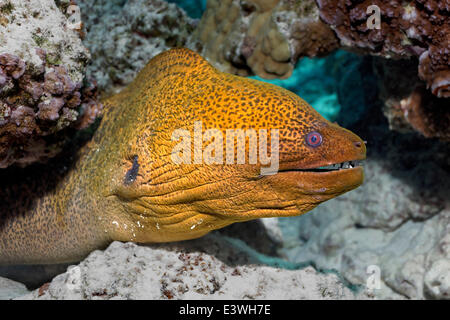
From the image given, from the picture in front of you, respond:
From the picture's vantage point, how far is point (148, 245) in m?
2.78

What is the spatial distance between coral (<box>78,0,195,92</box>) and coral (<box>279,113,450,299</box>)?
2.74 metres

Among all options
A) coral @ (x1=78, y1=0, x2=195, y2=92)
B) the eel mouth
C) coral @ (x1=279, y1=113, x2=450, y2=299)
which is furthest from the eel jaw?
coral @ (x1=78, y1=0, x2=195, y2=92)

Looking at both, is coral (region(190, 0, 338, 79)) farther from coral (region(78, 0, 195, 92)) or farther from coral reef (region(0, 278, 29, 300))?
coral reef (region(0, 278, 29, 300))

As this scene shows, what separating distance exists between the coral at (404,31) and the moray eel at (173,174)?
1.08 m

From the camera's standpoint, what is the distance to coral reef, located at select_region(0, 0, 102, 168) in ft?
6.79

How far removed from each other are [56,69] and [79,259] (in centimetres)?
174

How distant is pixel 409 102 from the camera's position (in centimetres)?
334

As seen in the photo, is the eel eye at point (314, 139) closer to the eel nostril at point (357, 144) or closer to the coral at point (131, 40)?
the eel nostril at point (357, 144)

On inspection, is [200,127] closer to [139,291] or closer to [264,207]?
[264,207]

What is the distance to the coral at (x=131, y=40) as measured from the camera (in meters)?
3.54

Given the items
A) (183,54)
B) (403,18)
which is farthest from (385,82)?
(183,54)

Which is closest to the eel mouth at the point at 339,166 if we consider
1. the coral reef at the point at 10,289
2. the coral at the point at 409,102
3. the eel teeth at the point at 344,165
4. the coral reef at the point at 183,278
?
the eel teeth at the point at 344,165

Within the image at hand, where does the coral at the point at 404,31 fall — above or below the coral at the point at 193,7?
below
